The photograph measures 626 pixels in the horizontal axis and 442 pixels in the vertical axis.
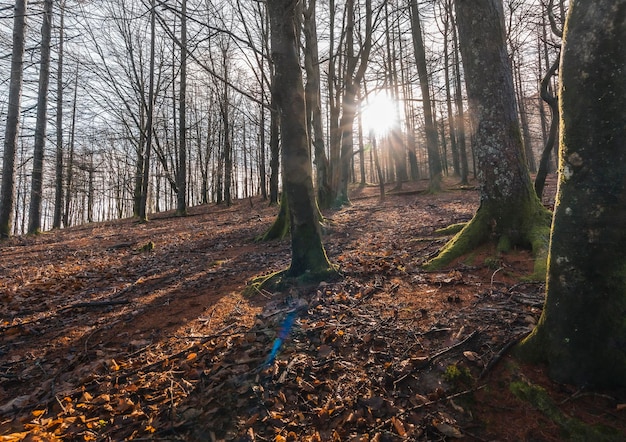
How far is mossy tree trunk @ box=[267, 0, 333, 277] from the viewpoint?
444 centimetres

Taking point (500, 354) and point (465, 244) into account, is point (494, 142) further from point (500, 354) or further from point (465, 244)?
point (500, 354)

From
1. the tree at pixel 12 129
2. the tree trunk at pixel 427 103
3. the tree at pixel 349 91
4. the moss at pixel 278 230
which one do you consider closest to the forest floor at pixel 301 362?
the moss at pixel 278 230

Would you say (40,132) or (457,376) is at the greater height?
(40,132)

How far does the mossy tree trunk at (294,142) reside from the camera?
444cm

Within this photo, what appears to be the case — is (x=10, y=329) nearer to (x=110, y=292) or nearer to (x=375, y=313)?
(x=110, y=292)

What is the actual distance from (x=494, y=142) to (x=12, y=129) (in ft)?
47.0

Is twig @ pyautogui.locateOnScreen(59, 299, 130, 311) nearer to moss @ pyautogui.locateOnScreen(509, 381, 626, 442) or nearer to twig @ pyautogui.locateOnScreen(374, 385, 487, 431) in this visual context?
twig @ pyautogui.locateOnScreen(374, 385, 487, 431)

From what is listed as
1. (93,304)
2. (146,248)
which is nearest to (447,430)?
(93,304)

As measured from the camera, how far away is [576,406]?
2.01 metres

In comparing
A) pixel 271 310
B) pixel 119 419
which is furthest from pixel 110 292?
pixel 119 419

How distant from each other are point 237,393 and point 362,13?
15289 millimetres

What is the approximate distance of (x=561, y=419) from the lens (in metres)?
1.97

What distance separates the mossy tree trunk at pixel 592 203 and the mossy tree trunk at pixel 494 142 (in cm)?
247

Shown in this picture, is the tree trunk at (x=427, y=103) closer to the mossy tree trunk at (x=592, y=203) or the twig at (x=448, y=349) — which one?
the mossy tree trunk at (x=592, y=203)
